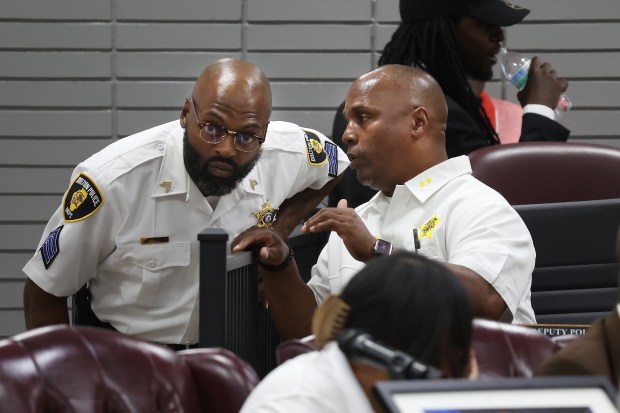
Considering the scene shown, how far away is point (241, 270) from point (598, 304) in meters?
1.30

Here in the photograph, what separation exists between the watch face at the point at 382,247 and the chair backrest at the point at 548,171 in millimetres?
768

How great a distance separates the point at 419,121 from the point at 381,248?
55cm

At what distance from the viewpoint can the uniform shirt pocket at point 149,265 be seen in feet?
11.9

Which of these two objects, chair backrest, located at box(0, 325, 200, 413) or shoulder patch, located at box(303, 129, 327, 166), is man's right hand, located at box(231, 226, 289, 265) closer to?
shoulder patch, located at box(303, 129, 327, 166)

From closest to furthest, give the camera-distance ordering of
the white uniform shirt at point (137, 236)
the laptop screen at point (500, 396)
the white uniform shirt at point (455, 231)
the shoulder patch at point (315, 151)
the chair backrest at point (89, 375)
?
the laptop screen at point (500, 396)
the chair backrest at point (89, 375)
the white uniform shirt at point (455, 231)
the white uniform shirt at point (137, 236)
the shoulder patch at point (315, 151)

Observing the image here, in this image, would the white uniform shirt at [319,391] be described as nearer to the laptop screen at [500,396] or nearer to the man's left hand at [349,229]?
the laptop screen at [500,396]

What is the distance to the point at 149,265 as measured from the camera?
364 cm

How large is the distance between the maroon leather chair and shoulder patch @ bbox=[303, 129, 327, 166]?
69.1 inches

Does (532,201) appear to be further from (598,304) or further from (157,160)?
(157,160)

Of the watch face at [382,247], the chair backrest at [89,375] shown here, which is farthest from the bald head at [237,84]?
the chair backrest at [89,375]

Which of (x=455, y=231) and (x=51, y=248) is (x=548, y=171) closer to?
(x=455, y=231)

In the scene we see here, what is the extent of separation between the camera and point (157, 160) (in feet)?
12.1

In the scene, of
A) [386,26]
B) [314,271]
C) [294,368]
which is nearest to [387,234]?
[314,271]

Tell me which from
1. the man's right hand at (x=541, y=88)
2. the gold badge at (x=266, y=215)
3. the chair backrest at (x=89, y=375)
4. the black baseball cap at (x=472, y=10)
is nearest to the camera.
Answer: the chair backrest at (x=89, y=375)
